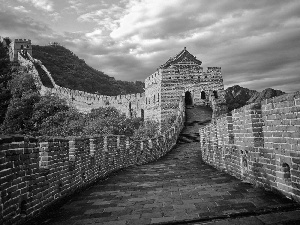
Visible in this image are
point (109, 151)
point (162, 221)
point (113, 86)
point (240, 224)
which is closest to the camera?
point (240, 224)

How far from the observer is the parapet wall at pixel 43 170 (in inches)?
138

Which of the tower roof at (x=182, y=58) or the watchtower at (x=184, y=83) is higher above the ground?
the tower roof at (x=182, y=58)

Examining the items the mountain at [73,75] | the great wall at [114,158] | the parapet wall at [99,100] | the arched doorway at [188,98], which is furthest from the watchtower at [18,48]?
the great wall at [114,158]

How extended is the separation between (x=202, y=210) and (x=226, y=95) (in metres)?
37.2

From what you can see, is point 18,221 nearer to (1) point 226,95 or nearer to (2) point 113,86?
(1) point 226,95

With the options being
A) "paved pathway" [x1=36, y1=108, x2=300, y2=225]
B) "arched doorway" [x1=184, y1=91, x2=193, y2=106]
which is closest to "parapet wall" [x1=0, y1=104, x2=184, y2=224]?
"paved pathway" [x1=36, y1=108, x2=300, y2=225]

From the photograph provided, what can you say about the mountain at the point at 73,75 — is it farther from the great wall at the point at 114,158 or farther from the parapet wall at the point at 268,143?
the parapet wall at the point at 268,143

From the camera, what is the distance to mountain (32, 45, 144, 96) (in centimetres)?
7556

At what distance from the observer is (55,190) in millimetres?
4973

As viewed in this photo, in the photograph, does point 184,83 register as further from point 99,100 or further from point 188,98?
point 99,100

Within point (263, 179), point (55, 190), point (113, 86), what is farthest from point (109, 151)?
point (113, 86)

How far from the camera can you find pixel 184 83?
1478 inches

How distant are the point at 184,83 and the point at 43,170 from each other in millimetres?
33929

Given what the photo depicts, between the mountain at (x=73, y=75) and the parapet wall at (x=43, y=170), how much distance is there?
64045 millimetres
